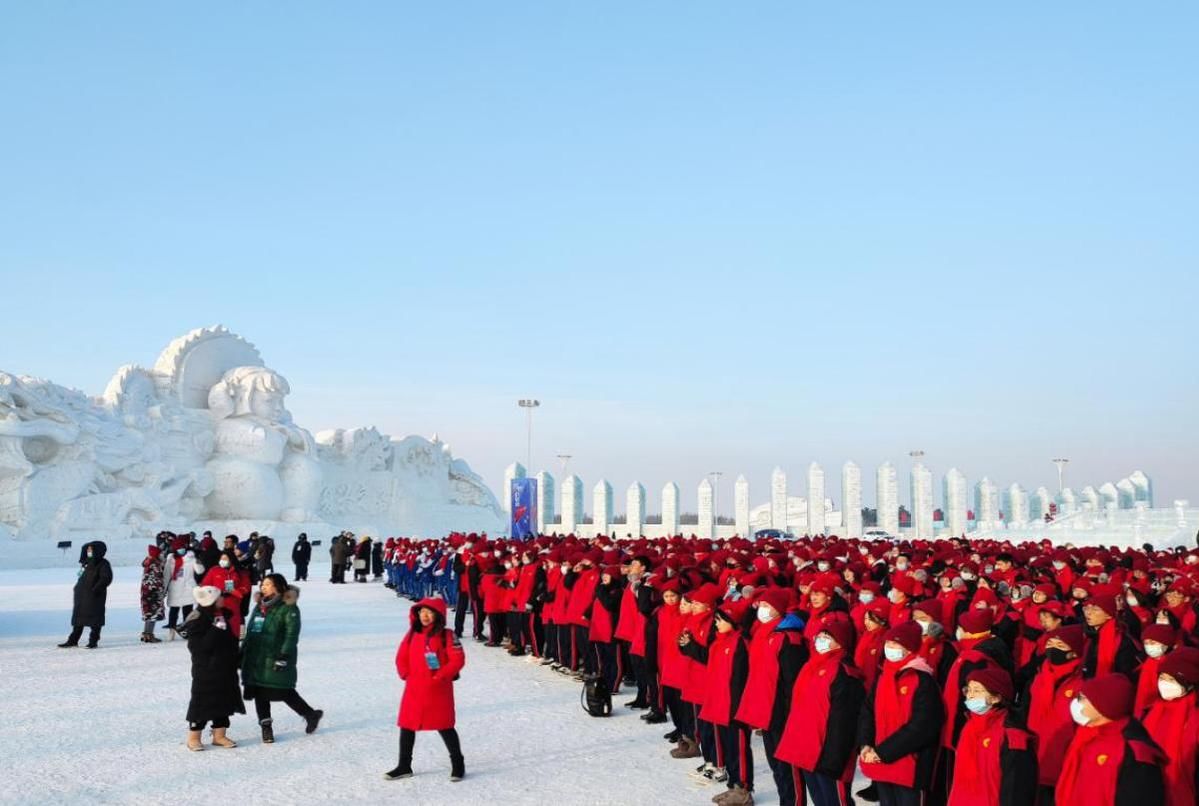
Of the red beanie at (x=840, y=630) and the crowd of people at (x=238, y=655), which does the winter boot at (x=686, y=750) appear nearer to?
the red beanie at (x=840, y=630)

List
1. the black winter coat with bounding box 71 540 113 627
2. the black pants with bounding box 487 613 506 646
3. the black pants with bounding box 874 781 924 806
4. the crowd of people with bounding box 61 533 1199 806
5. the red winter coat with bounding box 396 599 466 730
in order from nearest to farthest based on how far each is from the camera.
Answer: the crowd of people with bounding box 61 533 1199 806, the black pants with bounding box 874 781 924 806, the red winter coat with bounding box 396 599 466 730, the black winter coat with bounding box 71 540 113 627, the black pants with bounding box 487 613 506 646

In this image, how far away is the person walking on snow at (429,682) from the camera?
255 inches

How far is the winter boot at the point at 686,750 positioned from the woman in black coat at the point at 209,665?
3.16 metres

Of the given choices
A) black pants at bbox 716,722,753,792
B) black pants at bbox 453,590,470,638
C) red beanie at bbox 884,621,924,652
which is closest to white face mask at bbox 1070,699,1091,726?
red beanie at bbox 884,621,924,652

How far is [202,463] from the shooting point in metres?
29.1

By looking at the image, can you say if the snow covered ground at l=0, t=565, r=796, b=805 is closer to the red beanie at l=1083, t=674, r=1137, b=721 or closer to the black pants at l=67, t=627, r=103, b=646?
the black pants at l=67, t=627, r=103, b=646

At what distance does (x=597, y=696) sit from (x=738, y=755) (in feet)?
8.97

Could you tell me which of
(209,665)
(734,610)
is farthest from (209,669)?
(734,610)

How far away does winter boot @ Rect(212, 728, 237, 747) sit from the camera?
7.39 meters

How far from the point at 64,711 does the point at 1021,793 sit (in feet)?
25.3

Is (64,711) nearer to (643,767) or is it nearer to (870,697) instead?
(643,767)

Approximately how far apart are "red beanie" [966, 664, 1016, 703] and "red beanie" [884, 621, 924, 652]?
0.62m

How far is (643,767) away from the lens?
22.6 feet

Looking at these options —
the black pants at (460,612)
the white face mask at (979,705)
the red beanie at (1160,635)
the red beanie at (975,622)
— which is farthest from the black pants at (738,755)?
the black pants at (460,612)
